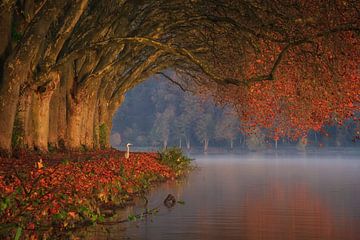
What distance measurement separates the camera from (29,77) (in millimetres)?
23828

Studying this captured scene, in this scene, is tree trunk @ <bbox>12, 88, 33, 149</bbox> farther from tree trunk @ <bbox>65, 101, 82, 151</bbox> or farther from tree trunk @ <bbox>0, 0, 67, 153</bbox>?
tree trunk @ <bbox>65, 101, 82, 151</bbox>

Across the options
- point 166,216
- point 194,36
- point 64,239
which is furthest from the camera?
point 194,36

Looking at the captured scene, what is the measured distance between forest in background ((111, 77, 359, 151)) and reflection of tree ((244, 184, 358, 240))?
306ft

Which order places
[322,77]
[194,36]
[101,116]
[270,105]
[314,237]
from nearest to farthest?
[314,237] → [322,77] → [270,105] → [194,36] → [101,116]

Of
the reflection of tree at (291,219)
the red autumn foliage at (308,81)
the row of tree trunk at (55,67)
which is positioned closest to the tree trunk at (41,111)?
the row of tree trunk at (55,67)

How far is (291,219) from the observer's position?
18688 millimetres

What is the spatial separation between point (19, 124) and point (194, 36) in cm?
1462

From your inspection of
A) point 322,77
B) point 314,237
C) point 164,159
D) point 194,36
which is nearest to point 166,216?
point 314,237

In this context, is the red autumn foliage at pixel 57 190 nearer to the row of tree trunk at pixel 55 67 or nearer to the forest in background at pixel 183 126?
the row of tree trunk at pixel 55 67

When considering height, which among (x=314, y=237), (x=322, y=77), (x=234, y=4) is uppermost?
(x=234, y=4)

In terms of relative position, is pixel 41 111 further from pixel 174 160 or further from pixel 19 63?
pixel 174 160

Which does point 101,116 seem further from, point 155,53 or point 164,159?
point 155,53

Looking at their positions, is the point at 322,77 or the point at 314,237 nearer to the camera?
the point at 314,237

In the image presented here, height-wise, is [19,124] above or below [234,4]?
below
